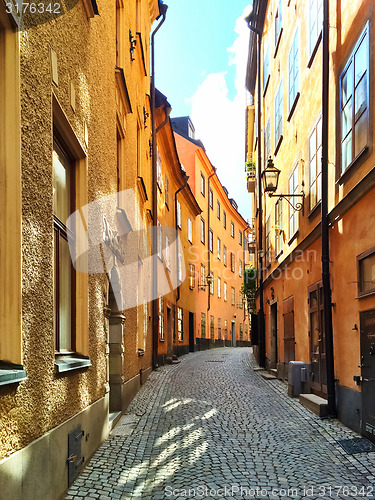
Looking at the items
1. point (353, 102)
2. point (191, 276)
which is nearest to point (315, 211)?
point (353, 102)

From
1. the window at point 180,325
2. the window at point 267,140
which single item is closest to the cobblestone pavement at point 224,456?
the window at point 267,140

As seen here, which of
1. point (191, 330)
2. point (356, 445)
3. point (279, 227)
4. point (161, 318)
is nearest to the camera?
point (356, 445)

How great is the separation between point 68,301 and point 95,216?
1.54 metres

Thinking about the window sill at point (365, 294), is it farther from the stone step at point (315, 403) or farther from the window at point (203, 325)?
the window at point (203, 325)

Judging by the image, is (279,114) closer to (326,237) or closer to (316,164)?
(316,164)

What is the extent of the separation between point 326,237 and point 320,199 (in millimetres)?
1375

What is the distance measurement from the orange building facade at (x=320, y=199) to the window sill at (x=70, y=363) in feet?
Result: 11.6

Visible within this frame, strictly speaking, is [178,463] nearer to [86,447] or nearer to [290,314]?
[86,447]

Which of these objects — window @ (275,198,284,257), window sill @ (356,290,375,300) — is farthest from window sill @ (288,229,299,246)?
window sill @ (356,290,375,300)

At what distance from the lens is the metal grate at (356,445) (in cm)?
676

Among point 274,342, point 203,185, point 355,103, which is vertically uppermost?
point 203,185

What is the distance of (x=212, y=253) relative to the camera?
125 ft

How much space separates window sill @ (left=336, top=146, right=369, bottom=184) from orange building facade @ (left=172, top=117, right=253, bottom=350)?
66.4 ft

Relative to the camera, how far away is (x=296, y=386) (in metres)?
11.2
